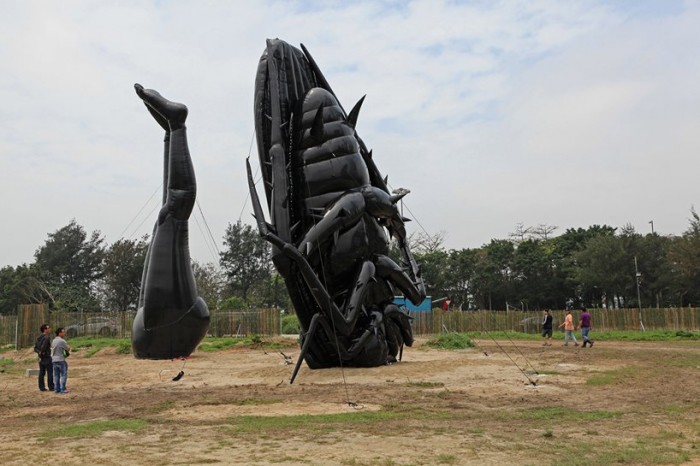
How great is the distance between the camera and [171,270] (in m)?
14.2

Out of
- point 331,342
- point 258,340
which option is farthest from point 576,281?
point 331,342

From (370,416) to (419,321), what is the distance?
30399 millimetres

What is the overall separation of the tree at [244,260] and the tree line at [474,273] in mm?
110

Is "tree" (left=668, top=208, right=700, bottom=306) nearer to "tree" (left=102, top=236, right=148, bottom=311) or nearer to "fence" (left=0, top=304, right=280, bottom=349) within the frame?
"fence" (left=0, top=304, right=280, bottom=349)

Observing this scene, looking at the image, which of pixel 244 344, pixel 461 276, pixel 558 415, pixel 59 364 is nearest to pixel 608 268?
pixel 461 276

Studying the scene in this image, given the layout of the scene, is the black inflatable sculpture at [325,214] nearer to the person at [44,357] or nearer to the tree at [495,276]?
the person at [44,357]

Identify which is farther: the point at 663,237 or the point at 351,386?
the point at 663,237

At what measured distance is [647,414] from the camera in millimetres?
9820

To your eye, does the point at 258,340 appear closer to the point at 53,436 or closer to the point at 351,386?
the point at 351,386

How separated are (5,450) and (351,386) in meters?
7.39

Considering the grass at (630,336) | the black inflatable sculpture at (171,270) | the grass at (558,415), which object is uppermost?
the black inflatable sculpture at (171,270)

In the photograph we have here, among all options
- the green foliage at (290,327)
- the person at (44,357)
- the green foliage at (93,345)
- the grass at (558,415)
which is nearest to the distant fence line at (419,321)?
the green foliage at (93,345)

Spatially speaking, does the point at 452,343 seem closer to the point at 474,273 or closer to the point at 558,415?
the point at 558,415

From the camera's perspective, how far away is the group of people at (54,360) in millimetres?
14492
